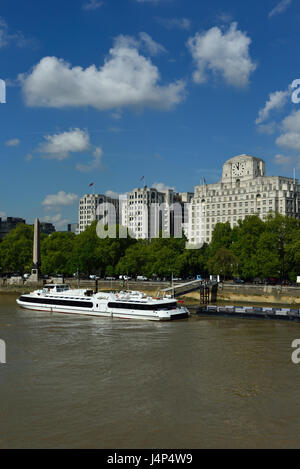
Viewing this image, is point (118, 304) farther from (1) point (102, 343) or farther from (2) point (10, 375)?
(2) point (10, 375)

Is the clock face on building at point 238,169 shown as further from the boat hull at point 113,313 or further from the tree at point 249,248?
the boat hull at point 113,313

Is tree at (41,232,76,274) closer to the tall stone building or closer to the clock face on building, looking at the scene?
the tall stone building

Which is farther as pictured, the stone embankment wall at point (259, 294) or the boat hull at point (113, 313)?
the stone embankment wall at point (259, 294)

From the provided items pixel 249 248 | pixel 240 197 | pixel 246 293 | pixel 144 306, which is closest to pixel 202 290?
pixel 246 293

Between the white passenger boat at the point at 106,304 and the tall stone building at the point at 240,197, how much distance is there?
79063 millimetres

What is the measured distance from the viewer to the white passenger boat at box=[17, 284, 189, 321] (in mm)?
61438

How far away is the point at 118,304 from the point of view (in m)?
63.8

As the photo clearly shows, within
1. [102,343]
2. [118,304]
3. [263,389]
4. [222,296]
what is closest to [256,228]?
[222,296]

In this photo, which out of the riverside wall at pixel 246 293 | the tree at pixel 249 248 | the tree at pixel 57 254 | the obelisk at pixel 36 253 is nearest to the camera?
the riverside wall at pixel 246 293

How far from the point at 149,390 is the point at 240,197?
124 metres

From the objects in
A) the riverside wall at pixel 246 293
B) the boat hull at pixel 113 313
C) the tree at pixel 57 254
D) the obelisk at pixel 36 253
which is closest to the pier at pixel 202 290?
the riverside wall at pixel 246 293

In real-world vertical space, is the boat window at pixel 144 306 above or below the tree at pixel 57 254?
below

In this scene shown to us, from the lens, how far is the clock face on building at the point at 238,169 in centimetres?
15938

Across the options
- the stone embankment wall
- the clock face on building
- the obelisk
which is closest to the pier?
the stone embankment wall
